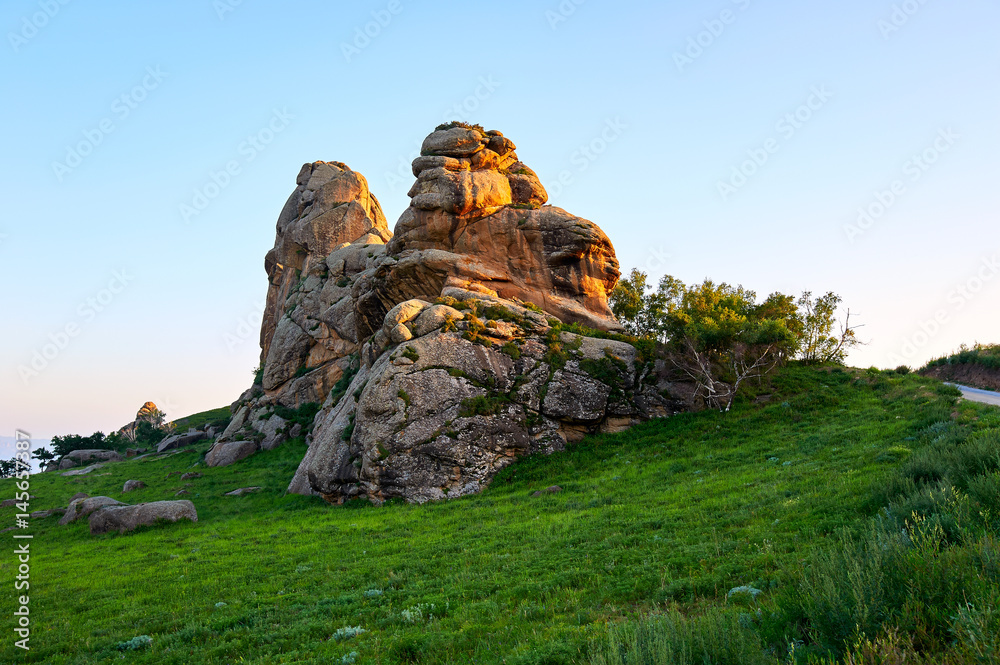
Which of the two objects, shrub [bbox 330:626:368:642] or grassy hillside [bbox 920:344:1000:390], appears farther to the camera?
grassy hillside [bbox 920:344:1000:390]

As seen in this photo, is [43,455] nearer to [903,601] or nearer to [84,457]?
[84,457]

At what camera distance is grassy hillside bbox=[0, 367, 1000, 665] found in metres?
9.62

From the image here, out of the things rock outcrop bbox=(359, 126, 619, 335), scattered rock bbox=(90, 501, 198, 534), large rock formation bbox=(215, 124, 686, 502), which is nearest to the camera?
scattered rock bbox=(90, 501, 198, 534)

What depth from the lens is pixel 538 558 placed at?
1498 cm

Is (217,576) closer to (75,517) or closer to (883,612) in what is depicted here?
(883,612)

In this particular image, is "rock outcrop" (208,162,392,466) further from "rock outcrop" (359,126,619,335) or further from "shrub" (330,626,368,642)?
"shrub" (330,626,368,642)

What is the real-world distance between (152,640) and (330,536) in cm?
1144

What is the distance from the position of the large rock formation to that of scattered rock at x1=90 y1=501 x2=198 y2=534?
6881 mm

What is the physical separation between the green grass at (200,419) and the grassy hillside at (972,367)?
284 ft

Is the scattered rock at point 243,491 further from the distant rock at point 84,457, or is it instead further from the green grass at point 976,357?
the green grass at point 976,357

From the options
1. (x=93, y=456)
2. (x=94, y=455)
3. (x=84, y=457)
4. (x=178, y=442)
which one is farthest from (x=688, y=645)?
(x=94, y=455)

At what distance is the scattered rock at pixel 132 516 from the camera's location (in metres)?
29.1

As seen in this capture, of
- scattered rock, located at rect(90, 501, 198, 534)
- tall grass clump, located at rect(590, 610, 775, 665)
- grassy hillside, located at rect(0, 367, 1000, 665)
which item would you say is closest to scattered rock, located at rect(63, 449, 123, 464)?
grassy hillside, located at rect(0, 367, 1000, 665)

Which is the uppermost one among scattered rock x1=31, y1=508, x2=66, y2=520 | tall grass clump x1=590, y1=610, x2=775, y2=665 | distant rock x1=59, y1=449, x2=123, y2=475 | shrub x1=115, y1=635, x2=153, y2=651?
tall grass clump x1=590, y1=610, x2=775, y2=665
